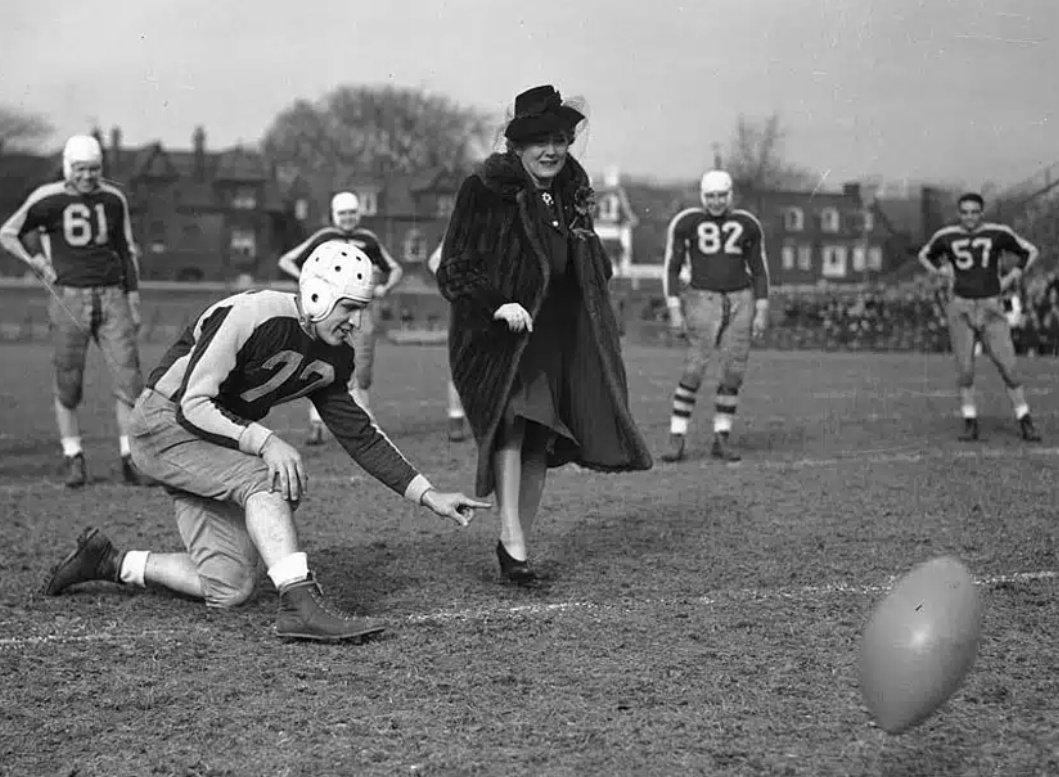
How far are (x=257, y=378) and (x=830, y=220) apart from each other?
256ft

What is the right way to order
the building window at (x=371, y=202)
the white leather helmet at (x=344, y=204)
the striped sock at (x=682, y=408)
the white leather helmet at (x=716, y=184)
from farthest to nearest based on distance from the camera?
1. the building window at (x=371, y=202)
2. the white leather helmet at (x=344, y=204)
3. the white leather helmet at (x=716, y=184)
4. the striped sock at (x=682, y=408)

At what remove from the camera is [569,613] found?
626cm

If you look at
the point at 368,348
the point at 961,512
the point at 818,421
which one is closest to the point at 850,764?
the point at 961,512

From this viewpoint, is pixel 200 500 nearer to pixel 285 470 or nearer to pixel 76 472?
pixel 285 470

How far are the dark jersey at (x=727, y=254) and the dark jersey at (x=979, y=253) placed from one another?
2.44 m

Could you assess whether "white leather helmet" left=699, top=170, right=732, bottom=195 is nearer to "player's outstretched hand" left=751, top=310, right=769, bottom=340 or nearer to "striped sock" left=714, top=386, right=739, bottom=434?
"player's outstretched hand" left=751, top=310, right=769, bottom=340

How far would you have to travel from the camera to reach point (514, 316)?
6.61 m

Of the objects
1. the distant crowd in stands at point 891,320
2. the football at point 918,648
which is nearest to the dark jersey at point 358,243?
the football at point 918,648

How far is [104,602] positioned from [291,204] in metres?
77.8

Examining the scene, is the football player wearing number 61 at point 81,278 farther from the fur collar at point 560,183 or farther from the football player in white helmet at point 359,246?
the fur collar at point 560,183

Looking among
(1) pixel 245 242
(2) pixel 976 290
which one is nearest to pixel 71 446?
(2) pixel 976 290

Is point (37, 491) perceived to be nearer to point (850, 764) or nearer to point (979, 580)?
point (979, 580)

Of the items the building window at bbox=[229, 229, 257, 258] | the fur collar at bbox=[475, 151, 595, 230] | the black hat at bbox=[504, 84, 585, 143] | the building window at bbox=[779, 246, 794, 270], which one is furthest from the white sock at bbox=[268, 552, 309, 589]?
the building window at bbox=[229, 229, 257, 258]

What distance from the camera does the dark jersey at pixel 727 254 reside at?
41.0 ft
